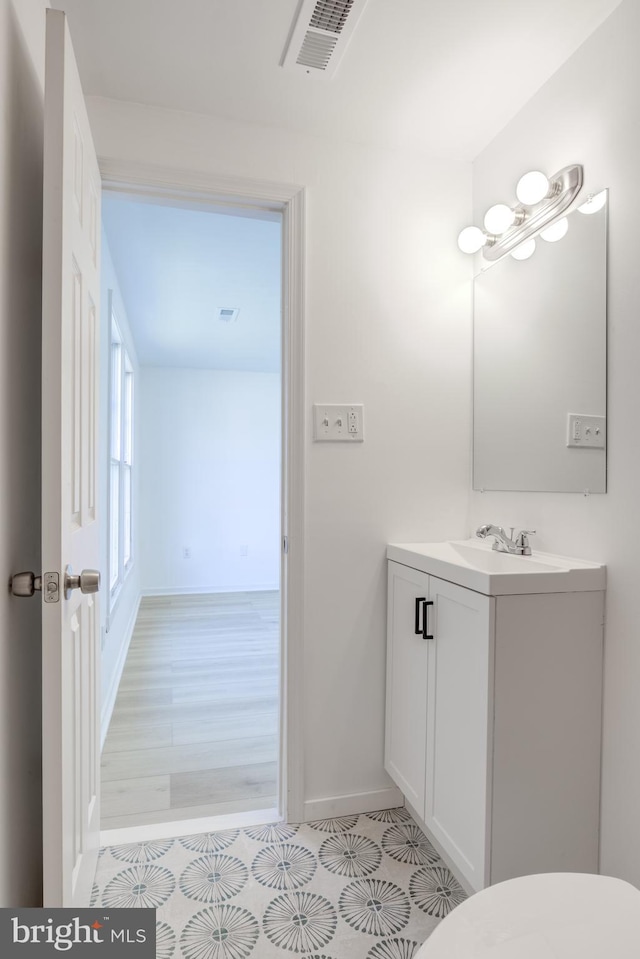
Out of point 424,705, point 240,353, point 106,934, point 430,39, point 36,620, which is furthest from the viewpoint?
point 240,353

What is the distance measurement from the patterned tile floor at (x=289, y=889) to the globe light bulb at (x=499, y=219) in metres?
1.95

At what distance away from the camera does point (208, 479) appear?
6.32m

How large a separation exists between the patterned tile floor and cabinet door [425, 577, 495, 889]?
184mm

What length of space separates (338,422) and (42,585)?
1.15 meters

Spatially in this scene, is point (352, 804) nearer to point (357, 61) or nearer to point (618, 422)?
point (618, 422)

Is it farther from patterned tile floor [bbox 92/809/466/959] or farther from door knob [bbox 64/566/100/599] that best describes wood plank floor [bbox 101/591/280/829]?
door knob [bbox 64/566/100/599]

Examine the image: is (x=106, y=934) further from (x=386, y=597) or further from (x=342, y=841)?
(x=386, y=597)

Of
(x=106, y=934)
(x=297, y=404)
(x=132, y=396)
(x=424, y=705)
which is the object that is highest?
(x=132, y=396)

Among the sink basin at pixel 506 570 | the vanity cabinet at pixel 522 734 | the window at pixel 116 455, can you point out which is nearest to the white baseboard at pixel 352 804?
the vanity cabinet at pixel 522 734

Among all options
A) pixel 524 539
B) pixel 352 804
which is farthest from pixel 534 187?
pixel 352 804

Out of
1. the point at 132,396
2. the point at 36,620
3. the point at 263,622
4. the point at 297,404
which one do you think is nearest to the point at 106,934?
the point at 36,620

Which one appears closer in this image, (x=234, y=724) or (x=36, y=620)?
(x=36, y=620)

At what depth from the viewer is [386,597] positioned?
2.06 meters

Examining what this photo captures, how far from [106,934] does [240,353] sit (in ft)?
16.0
